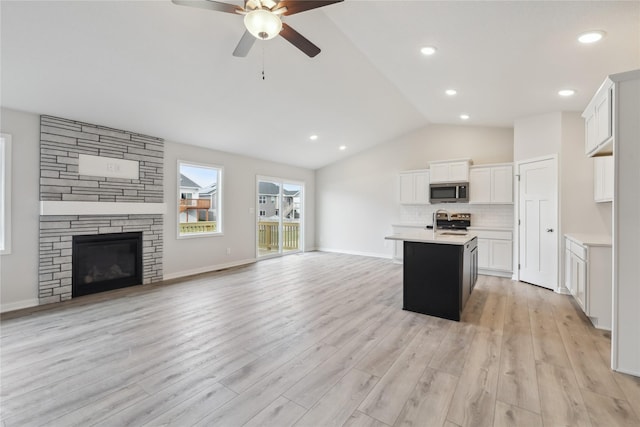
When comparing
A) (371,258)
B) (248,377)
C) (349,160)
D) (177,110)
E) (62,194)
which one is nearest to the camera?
A: (248,377)

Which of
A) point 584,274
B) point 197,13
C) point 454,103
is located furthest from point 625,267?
point 197,13

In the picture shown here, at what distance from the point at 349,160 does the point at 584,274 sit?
5656 millimetres

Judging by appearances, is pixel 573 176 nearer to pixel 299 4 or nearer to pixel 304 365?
pixel 299 4

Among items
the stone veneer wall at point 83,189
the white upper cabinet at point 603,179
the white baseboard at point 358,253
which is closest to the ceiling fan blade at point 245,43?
the stone veneer wall at point 83,189

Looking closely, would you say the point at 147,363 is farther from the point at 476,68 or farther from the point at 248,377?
the point at 476,68

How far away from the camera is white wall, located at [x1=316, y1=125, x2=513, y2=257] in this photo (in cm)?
602

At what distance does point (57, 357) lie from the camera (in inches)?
95.8

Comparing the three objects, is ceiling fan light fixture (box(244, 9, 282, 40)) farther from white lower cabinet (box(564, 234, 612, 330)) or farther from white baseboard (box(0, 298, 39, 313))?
white baseboard (box(0, 298, 39, 313))

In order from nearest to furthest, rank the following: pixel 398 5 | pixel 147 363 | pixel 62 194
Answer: pixel 147 363 → pixel 398 5 → pixel 62 194

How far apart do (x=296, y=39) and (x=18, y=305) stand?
15.0 ft

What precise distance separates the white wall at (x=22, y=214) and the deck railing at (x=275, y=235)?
13.2 feet

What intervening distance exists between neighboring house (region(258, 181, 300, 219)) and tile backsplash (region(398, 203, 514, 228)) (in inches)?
117

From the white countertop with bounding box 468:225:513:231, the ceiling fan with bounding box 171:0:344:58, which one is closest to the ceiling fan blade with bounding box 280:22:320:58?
the ceiling fan with bounding box 171:0:344:58

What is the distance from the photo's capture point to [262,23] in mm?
2066
